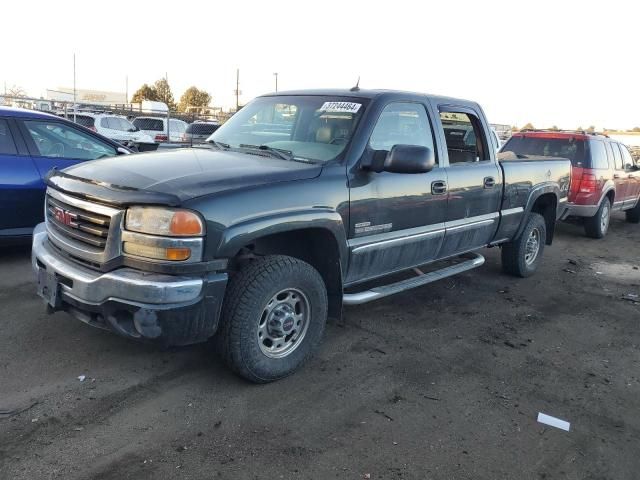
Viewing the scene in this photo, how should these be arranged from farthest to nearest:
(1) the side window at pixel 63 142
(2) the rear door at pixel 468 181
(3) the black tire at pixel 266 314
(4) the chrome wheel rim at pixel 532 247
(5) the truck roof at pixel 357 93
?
(4) the chrome wheel rim at pixel 532 247, (1) the side window at pixel 63 142, (2) the rear door at pixel 468 181, (5) the truck roof at pixel 357 93, (3) the black tire at pixel 266 314

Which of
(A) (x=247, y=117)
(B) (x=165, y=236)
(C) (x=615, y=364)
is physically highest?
(A) (x=247, y=117)

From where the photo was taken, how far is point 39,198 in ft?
19.1

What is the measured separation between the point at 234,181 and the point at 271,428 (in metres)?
1.44

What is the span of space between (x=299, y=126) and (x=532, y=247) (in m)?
3.81

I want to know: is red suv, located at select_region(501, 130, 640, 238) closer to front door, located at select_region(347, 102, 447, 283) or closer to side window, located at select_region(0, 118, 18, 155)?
front door, located at select_region(347, 102, 447, 283)

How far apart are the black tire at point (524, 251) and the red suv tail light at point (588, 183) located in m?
3.02

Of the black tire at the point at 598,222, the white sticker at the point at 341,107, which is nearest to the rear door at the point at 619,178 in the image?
the black tire at the point at 598,222

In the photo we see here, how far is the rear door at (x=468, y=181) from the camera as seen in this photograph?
4.97m

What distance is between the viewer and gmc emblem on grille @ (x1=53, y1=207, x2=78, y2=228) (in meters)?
3.41

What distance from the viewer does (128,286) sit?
2.98 m

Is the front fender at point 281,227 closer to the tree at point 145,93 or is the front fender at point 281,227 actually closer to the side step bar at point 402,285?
the side step bar at point 402,285

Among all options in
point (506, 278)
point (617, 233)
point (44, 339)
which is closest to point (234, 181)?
point (44, 339)

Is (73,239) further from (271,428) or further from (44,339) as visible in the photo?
(271,428)

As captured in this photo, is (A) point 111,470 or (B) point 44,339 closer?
(A) point 111,470
